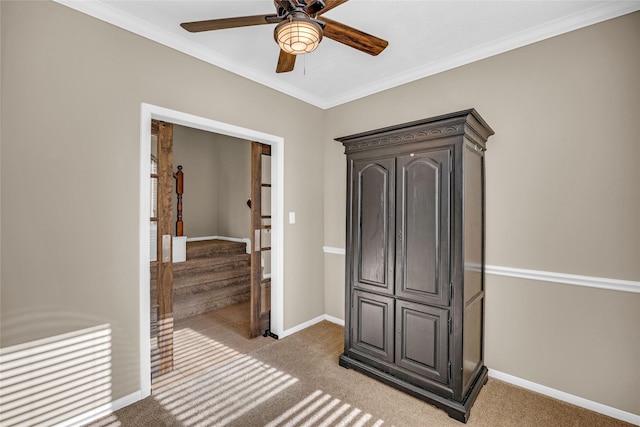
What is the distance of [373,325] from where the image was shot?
2424 mm

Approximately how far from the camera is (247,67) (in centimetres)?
278

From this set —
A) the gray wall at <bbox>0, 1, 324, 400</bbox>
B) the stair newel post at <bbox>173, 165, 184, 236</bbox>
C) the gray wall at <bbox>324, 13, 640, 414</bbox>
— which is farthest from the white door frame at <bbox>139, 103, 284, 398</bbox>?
the stair newel post at <bbox>173, 165, 184, 236</bbox>

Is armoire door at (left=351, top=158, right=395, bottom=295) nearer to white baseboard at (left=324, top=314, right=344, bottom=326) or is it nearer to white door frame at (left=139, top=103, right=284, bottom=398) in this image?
white door frame at (left=139, top=103, right=284, bottom=398)

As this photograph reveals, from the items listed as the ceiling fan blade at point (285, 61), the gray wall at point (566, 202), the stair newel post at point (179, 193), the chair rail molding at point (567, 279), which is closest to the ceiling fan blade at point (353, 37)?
the ceiling fan blade at point (285, 61)

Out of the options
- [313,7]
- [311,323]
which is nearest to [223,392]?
[311,323]

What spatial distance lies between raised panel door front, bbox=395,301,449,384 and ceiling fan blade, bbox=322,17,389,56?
183 centimetres

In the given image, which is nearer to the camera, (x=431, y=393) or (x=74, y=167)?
(x=74, y=167)

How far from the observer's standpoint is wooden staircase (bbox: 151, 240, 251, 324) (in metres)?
3.72

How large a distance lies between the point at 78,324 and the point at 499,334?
121 inches

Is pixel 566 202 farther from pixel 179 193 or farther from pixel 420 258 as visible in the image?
pixel 179 193

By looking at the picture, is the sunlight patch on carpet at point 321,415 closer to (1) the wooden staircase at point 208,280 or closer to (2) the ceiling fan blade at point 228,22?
(1) the wooden staircase at point 208,280

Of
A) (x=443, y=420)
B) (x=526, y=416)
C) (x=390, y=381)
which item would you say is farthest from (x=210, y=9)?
(x=526, y=416)

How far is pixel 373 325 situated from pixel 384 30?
2359 mm

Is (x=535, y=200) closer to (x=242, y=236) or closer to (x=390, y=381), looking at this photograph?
(x=390, y=381)
